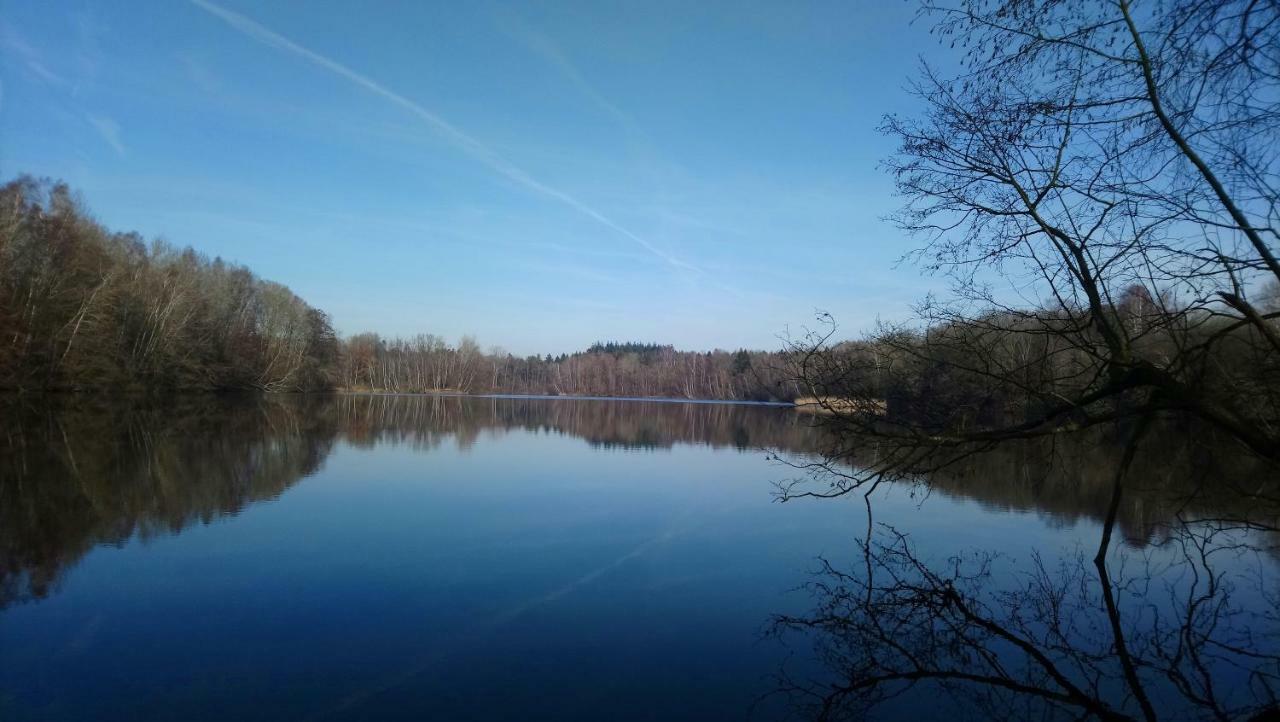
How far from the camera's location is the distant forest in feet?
94.1

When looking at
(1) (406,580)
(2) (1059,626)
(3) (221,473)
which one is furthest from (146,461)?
(2) (1059,626)

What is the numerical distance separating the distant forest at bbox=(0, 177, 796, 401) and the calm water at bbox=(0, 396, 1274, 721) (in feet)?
7.67

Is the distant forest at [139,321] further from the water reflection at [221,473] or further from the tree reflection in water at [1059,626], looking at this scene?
the water reflection at [221,473]

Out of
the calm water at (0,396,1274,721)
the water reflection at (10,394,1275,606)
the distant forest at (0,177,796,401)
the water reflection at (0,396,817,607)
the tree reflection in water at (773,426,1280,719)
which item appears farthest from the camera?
the distant forest at (0,177,796,401)

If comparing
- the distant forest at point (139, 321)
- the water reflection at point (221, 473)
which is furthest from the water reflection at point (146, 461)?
the distant forest at point (139, 321)

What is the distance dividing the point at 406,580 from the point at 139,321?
40548mm

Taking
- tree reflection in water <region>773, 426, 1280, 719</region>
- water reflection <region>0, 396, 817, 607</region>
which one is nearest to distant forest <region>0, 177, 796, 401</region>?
tree reflection in water <region>773, 426, 1280, 719</region>

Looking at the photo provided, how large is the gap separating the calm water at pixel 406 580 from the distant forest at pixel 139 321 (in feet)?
7.67

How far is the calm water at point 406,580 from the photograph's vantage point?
394 cm

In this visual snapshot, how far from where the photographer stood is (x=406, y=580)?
6.14m

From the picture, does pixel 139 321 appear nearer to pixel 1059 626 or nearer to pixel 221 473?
pixel 221 473

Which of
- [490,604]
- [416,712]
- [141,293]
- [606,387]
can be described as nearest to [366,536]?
[490,604]

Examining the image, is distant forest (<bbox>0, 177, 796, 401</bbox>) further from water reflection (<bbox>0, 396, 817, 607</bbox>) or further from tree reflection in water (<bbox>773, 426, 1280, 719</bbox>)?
water reflection (<bbox>0, 396, 817, 607</bbox>)

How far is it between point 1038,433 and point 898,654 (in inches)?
98.7
